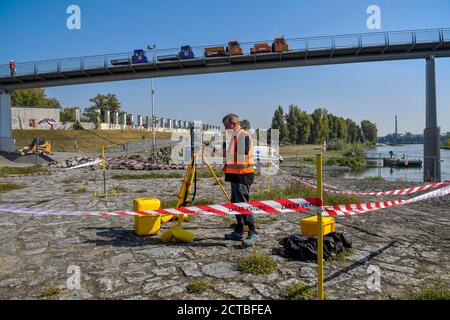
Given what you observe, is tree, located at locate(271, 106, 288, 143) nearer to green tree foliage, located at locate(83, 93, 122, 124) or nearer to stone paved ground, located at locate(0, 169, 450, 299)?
green tree foliage, located at locate(83, 93, 122, 124)

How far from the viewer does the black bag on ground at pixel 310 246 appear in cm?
440

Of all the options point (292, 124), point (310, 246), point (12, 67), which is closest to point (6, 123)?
→ point (12, 67)

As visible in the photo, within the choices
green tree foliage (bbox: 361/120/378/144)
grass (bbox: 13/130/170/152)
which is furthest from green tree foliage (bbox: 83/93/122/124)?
green tree foliage (bbox: 361/120/378/144)

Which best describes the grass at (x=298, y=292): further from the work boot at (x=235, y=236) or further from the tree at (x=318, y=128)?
the tree at (x=318, y=128)

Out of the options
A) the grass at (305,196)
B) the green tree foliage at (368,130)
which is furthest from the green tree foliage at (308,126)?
the grass at (305,196)

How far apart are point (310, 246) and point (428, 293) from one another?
1495 mm

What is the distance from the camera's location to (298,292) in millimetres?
3400

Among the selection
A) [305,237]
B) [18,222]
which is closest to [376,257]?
[305,237]

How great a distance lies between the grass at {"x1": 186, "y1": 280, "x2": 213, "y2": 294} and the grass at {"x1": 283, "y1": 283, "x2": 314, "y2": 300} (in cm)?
86

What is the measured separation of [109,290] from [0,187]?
1146cm

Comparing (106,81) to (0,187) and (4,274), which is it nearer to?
(0,187)

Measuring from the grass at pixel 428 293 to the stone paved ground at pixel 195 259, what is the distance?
11cm
